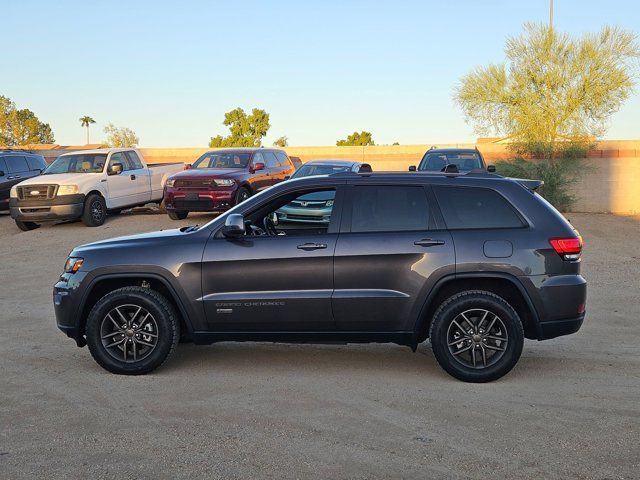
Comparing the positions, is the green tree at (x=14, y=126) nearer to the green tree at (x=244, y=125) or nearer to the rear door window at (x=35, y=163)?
the green tree at (x=244, y=125)

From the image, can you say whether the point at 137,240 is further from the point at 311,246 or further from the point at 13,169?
the point at 13,169

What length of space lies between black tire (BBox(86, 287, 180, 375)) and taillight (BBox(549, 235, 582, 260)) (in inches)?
132

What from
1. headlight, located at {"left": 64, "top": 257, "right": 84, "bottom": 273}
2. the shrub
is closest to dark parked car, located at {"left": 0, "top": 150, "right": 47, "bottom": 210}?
the shrub

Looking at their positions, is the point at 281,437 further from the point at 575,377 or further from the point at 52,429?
the point at 575,377

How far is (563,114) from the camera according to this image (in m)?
27.4

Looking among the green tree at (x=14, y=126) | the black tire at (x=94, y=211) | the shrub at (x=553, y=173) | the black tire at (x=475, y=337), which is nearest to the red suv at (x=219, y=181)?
the black tire at (x=94, y=211)

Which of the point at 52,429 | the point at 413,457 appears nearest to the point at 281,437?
the point at 413,457

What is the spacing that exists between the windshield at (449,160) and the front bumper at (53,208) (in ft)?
29.4

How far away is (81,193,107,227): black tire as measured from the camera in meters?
20.5

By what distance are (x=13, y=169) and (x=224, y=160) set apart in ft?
23.4

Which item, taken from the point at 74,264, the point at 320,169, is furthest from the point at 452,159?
the point at 74,264

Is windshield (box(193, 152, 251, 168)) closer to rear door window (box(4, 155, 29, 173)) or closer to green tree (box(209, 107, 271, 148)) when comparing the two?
rear door window (box(4, 155, 29, 173))

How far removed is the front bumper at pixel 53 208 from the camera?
20031 mm

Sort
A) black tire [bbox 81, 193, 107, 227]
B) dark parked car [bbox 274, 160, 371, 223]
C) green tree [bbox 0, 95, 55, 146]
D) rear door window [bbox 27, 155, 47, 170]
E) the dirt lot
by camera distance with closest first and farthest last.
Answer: the dirt lot < dark parked car [bbox 274, 160, 371, 223] < black tire [bbox 81, 193, 107, 227] < rear door window [bbox 27, 155, 47, 170] < green tree [bbox 0, 95, 55, 146]
